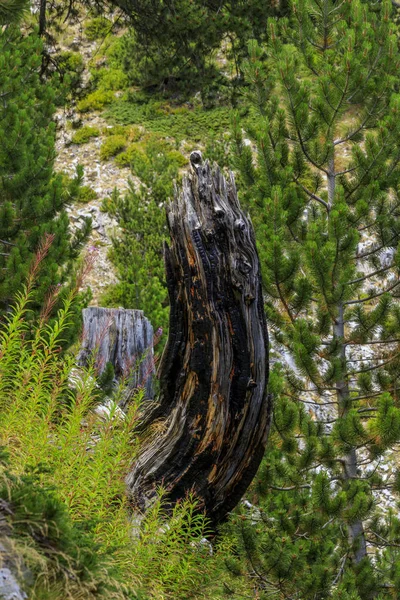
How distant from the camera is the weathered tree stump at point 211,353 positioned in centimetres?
486

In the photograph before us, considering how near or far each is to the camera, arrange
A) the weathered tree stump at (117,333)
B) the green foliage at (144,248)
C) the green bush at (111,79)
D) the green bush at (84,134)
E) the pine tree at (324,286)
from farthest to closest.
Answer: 1. the green bush at (111,79)
2. the green bush at (84,134)
3. the green foliage at (144,248)
4. the weathered tree stump at (117,333)
5. the pine tree at (324,286)

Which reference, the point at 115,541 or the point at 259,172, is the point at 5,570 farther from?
the point at 259,172

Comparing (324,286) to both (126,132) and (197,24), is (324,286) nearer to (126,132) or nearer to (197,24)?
(197,24)

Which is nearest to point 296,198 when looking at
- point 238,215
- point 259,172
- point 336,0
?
point 259,172

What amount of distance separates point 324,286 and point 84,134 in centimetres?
1569

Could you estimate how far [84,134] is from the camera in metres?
20.1

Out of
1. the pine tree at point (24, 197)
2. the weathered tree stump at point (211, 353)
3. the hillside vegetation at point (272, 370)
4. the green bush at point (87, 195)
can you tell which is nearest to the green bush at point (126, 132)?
the green bush at point (87, 195)

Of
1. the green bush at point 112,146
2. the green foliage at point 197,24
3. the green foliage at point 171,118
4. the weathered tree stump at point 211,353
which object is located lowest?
the weathered tree stump at point 211,353

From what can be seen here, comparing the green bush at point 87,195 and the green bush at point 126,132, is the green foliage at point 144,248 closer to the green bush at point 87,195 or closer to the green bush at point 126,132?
the green bush at point 87,195

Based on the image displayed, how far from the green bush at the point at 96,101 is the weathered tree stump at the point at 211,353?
1795cm

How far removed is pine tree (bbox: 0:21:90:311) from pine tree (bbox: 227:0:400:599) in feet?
8.53

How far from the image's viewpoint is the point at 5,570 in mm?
2502

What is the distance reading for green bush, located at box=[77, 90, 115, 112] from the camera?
71.6 feet

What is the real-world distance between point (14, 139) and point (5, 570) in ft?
20.9
